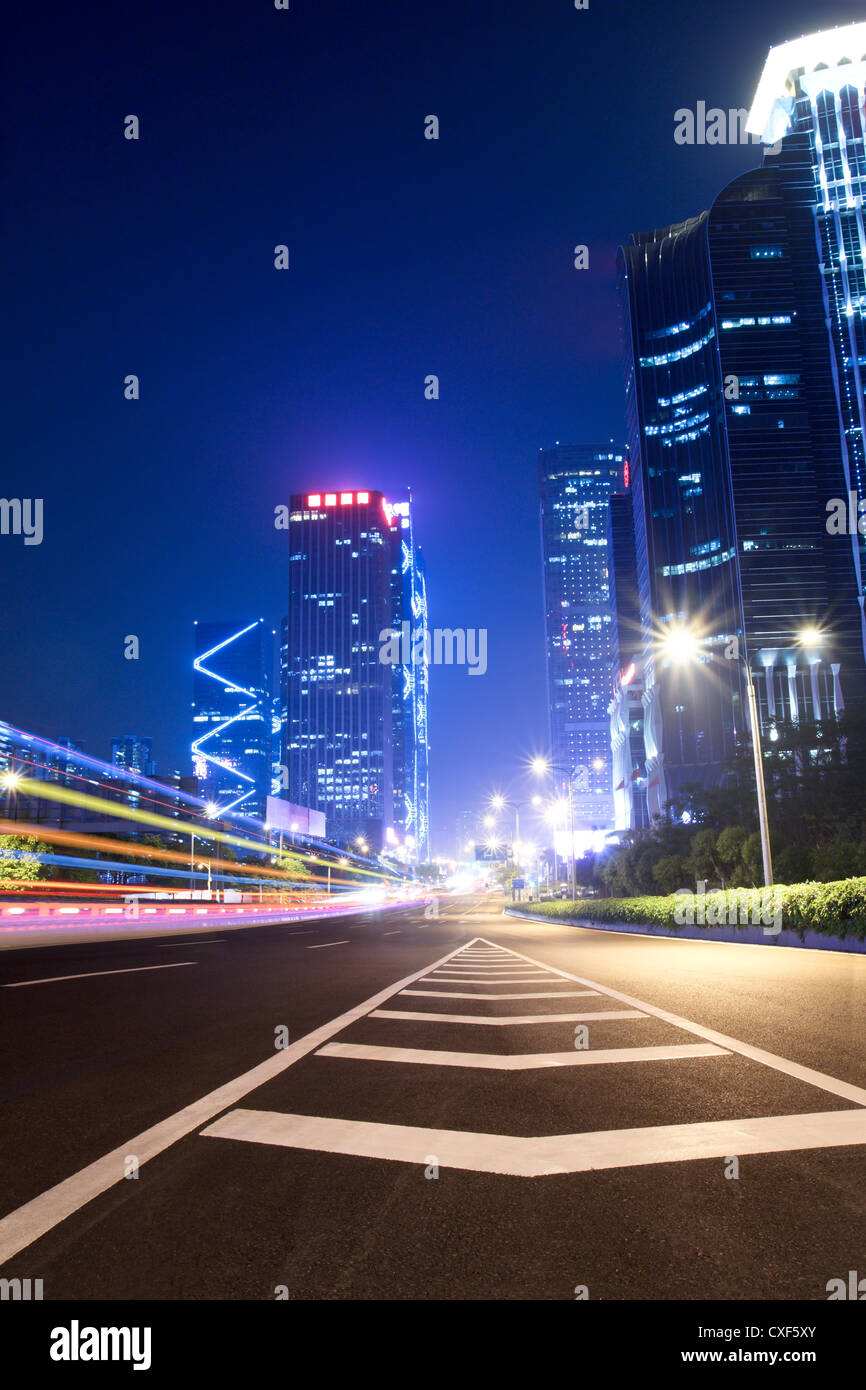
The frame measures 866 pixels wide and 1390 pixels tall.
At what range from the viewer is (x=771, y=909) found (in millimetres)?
19812

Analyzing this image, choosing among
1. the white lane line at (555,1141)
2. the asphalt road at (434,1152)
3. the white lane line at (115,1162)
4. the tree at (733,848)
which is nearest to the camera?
the asphalt road at (434,1152)

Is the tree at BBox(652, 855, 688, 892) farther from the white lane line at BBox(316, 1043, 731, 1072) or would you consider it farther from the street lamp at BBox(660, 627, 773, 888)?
the white lane line at BBox(316, 1043, 731, 1072)

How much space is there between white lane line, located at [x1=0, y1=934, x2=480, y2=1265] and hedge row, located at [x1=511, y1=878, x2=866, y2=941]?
13.5 m

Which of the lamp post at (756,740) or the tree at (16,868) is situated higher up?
the lamp post at (756,740)

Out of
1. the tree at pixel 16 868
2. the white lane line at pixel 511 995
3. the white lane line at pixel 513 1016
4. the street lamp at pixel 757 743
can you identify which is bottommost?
the white lane line at pixel 511 995

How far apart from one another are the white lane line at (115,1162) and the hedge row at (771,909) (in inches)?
533

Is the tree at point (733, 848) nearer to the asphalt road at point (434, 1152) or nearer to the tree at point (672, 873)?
the tree at point (672, 873)

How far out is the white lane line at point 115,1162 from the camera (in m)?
3.06

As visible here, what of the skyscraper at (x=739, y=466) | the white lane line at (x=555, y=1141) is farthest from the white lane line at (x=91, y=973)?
the skyscraper at (x=739, y=466)

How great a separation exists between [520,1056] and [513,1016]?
2248 mm

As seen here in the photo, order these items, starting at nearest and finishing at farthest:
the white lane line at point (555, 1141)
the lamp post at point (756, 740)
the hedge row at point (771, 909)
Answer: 1. the white lane line at point (555, 1141)
2. the hedge row at point (771, 909)
3. the lamp post at point (756, 740)

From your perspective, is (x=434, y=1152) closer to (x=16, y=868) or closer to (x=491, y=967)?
(x=491, y=967)
